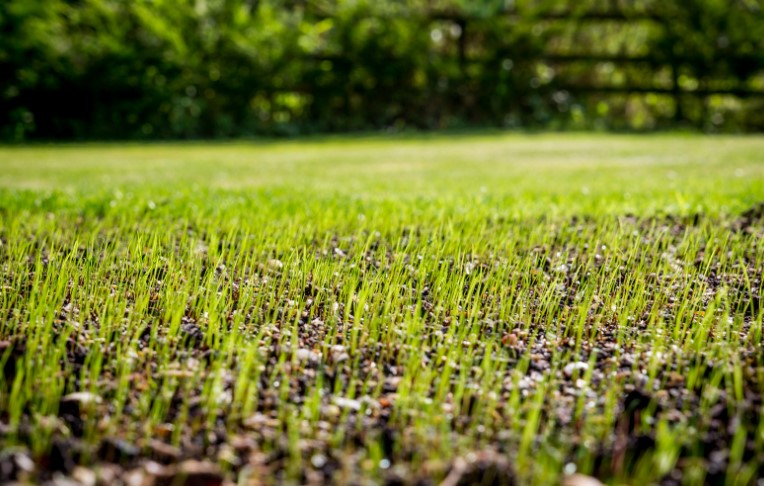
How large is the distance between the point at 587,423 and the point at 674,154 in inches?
336

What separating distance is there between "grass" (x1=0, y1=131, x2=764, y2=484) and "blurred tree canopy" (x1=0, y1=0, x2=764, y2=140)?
28.5 ft

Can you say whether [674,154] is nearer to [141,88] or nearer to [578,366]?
[578,366]

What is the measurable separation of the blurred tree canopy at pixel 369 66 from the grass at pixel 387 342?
870 cm

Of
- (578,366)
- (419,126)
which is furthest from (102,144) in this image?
(578,366)

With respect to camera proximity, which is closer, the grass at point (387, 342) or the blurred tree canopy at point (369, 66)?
the grass at point (387, 342)

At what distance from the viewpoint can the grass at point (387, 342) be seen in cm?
146

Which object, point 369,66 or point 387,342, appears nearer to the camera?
point 387,342

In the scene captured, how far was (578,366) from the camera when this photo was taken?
1909 mm

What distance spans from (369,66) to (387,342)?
42.9 feet

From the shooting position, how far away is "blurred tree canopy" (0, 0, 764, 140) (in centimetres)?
1198

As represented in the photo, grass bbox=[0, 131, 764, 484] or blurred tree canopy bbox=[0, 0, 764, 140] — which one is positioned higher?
blurred tree canopy bbox=[0, 0, 764, 140]

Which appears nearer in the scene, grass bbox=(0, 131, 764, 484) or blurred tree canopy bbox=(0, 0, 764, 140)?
grass bbox=(0, 131, 764, 484)

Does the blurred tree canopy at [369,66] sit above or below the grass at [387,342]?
above

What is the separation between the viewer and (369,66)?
47.6 ft
